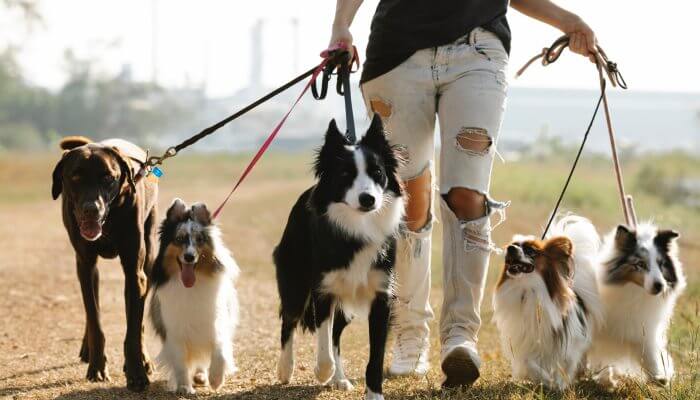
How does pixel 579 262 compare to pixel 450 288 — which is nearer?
pixel 450 288

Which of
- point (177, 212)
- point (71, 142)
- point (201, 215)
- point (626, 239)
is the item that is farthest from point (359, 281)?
point (71, 142)

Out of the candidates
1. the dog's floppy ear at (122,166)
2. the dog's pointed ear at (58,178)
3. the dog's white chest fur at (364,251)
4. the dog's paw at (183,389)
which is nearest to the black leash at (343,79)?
the dog's white chest fur at (364,251)

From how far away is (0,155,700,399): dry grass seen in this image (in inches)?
213

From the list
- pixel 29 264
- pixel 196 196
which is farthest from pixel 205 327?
pixel 196 196

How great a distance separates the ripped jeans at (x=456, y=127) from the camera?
5.27m

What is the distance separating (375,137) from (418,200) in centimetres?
85

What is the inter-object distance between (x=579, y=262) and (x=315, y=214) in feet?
5.94

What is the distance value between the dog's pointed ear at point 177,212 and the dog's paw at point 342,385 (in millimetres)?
1267

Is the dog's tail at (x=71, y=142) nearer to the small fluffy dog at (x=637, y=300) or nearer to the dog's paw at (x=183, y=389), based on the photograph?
the dog's paw at (x=183, y=389)

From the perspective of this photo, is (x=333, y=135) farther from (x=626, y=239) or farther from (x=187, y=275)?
(x=626, y=239)

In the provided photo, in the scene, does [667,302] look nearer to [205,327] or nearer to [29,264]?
[205,327]

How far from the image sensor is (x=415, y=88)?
17.6 ft

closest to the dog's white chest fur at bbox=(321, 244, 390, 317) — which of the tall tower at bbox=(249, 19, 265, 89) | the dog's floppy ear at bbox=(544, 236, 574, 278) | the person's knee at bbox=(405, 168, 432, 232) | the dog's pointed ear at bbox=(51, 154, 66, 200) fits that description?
the person's knee at bbox=(405, 168, 432, 232)

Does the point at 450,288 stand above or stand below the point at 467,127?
below
